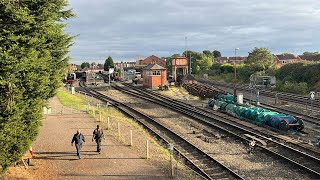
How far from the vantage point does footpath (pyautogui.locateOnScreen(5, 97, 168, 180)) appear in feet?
54.2

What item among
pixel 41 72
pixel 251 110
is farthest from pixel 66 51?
pixel 251 110

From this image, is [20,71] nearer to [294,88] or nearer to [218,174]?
[218,174]

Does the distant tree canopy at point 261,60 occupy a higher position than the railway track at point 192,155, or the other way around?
the distant tree canopy at point 261,60

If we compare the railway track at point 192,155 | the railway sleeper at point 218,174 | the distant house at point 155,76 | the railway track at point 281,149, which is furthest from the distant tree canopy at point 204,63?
the railway sleeper at point 218,174

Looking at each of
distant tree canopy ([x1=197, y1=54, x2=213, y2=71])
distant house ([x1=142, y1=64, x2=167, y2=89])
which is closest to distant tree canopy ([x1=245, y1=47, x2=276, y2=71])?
distant house ([x1=142, y1=64, x2=167, y2=89])

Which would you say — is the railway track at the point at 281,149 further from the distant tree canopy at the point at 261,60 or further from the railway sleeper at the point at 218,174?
the distant tree canopy at the point at 261,60

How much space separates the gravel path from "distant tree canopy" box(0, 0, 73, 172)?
2365mm

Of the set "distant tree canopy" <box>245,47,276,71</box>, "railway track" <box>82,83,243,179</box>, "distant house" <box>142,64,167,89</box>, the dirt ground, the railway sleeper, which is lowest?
the railway sleeper

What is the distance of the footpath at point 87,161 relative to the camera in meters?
16.5

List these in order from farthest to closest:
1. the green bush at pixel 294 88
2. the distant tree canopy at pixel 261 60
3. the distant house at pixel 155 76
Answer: the distant tree canopy at pixel 261 60 < the distant house at pixel 155 76 < the green bush at pixel 294 88

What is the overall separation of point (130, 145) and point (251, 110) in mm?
14211

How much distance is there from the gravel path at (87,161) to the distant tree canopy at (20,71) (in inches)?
93.1

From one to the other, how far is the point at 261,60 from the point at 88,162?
2768 inches

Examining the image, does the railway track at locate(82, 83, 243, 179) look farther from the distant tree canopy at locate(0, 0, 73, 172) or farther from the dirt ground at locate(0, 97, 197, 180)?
the distant tree canopy at locate(0, 0, 73, 172)
